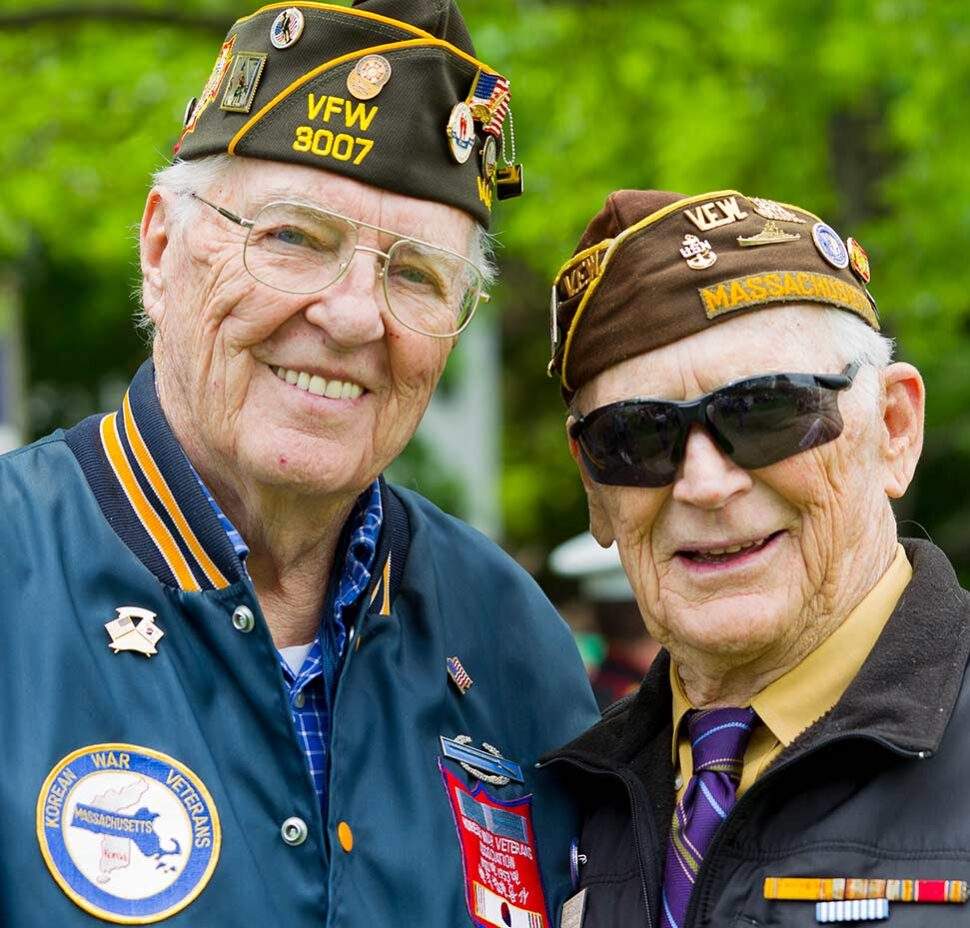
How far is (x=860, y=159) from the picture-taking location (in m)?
10.3

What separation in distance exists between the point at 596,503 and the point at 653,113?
667cm

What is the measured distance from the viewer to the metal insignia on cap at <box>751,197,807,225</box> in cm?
341

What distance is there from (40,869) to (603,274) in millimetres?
1568

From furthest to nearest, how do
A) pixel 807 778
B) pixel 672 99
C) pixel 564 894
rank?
pixel 672 99 < pixel 564 894 < pixel 807 778

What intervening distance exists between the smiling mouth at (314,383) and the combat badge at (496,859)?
2.63ft

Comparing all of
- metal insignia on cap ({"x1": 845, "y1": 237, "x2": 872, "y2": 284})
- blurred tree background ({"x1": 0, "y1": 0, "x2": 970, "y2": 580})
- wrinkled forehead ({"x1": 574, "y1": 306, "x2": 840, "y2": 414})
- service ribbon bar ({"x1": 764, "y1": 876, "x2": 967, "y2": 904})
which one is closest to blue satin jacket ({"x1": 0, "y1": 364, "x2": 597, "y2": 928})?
service ribbon bar ({"x1": 764, "y1": 876, "x2": 967, "y2": 904})

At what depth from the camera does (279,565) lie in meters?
3.52

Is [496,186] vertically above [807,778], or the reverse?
[496,186]

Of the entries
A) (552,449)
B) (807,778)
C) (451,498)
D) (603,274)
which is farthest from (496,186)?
(552,449)

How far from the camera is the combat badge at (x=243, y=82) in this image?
11.2 feet

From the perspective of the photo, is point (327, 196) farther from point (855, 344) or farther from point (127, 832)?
point (127, 832)

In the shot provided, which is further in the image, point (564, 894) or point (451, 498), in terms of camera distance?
point (451, 498)

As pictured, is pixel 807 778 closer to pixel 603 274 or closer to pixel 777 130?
pixel 603 274

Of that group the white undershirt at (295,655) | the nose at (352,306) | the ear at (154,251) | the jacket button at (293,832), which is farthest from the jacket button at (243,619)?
the ear at (154,251)
